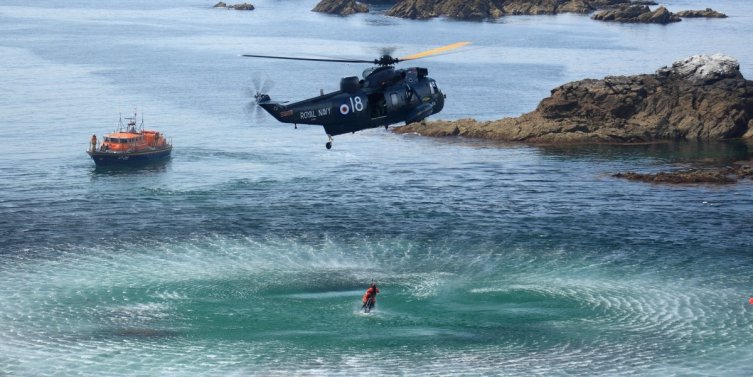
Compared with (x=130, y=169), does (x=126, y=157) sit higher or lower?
higher

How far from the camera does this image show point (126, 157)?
12256 cm

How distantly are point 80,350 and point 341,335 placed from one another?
15.0 meters

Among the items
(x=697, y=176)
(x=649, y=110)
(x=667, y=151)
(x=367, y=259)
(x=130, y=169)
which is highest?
(x=649, y=110)

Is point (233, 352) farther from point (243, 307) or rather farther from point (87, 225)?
point (87, 225)

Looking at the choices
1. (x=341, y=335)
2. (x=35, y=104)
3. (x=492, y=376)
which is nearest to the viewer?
(x=492, y=376)

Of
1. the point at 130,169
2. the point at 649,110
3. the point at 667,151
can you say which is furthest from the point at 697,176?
the point at 130,169

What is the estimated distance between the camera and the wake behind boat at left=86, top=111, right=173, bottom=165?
122m

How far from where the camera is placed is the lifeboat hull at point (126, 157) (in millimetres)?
121781

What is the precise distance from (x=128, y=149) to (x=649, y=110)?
5954cm

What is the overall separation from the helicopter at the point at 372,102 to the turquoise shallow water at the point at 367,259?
11.1 meters

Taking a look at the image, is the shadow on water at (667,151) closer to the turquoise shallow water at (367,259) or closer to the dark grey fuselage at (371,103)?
the turquoise shallow water at (367,259)

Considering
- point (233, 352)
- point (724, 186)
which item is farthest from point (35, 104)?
point (233, 352)

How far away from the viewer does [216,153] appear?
132750 millimetres

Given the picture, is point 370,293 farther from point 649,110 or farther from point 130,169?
point 649,110
